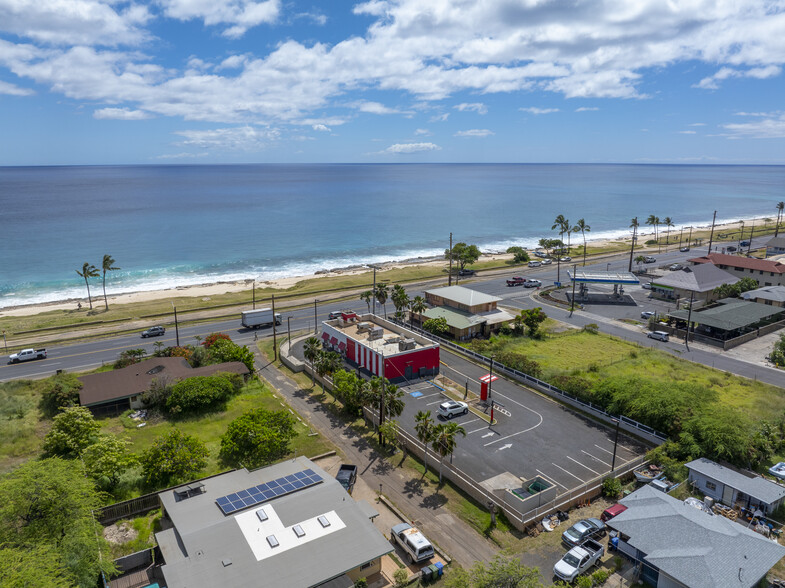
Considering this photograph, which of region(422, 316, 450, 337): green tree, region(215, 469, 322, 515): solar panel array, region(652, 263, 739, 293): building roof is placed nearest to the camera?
region(215, 469, 322, 515): solar panel array

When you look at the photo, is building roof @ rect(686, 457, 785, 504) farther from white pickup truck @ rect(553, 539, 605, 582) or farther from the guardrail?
white pickup truck @ rect(553, 539, 605, 582)

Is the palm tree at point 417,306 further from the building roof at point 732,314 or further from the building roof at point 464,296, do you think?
the building roof at point 732,314

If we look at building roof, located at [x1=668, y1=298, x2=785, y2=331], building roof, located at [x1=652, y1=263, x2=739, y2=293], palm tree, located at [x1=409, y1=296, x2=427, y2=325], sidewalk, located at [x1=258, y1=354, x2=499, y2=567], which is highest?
building roof, located at [x1=652, y1=263, x2=739, y2=293]

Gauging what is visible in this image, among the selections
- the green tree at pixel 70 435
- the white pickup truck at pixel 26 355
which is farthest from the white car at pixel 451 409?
the white pickup truck at pixel 26 355

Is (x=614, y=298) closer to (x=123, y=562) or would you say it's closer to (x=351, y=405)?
(x=351, y=405)

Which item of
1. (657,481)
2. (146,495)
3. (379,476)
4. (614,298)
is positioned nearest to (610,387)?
(657,481)

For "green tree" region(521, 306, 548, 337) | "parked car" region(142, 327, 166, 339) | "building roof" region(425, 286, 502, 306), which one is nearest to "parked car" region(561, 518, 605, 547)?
"green tree" region(521, 306, 548, 337)

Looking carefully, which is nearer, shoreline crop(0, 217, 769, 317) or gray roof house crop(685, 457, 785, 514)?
gray roof house crop(685, 457, 785, 514)
